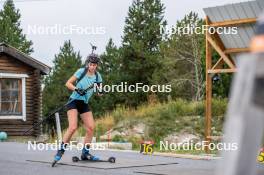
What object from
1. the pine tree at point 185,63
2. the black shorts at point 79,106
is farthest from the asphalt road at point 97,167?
the pine tree at point 185,63

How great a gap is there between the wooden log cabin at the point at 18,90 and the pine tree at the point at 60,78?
29385 mm

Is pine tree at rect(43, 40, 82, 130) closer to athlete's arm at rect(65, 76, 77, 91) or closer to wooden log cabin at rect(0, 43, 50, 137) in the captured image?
wooden log cabin at rect(0, 43, 50, 137)

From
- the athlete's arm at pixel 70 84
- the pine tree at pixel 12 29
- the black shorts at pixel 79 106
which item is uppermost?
the pine tree at pixel 12 29

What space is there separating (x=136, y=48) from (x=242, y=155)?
46170mm

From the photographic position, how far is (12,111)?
22.7 m

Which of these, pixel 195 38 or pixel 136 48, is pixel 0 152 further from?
pixel 136 48

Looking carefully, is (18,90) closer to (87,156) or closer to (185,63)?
(87,156)

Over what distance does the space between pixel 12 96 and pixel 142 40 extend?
26666 mm

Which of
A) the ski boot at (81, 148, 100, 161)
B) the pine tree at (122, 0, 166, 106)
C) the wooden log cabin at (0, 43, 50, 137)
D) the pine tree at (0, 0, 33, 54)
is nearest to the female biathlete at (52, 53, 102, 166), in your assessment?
the ski boot at (81, 148, 100, 161)

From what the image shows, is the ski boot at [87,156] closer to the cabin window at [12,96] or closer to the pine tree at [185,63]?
the cabin window at [12,96]

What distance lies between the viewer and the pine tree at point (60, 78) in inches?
2108

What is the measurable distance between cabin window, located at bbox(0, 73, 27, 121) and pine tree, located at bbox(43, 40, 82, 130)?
30.1 m

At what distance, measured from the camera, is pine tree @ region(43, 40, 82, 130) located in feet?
176

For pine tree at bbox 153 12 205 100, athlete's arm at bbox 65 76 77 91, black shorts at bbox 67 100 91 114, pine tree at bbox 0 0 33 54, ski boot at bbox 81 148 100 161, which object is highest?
pine tree at bbox 0 0 33 54
